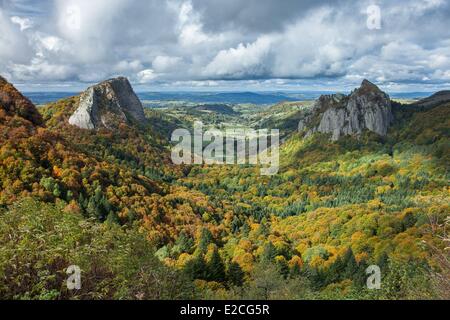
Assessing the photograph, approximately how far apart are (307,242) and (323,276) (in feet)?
133

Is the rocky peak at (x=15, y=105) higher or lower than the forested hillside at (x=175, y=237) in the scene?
higher

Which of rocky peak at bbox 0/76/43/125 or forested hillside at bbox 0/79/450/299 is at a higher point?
rocky peak at bbox 0/76/43/125

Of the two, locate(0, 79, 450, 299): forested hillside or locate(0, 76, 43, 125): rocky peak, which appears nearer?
locate(0, 79, 450, 299): forested hillside

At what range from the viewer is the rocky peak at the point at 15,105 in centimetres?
9153

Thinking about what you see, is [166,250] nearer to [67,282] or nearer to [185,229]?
[185,229]

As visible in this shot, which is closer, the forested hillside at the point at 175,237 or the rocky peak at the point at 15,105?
the forested hillside at the point at 175,237

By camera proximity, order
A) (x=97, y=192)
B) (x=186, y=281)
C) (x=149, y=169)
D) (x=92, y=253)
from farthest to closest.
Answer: (x=149, y=169) → (x=97, y=192) → (x=186, y=281) → (x=92, y=253)

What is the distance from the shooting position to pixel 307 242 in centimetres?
10681

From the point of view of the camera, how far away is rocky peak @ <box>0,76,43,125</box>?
9153 centimetres

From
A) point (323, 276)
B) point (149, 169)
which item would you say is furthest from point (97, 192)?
point (149, 169)

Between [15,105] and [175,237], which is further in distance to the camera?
[15,105]

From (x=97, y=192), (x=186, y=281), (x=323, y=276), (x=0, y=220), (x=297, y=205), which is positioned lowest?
(x=297, y=205)

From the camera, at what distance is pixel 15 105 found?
94.4 m

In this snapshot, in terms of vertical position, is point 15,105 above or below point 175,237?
above
